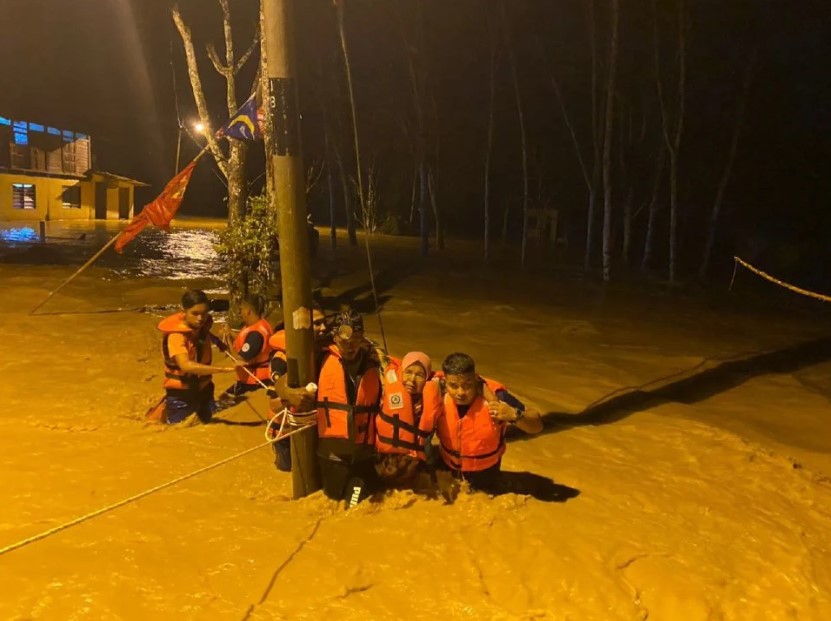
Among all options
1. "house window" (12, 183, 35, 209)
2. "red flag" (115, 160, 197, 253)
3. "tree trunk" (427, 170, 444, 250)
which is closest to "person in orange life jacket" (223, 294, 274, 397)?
"red flag" (115, 160, 197, 253)

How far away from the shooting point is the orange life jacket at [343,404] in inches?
195

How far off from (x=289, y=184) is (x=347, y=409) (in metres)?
1.68

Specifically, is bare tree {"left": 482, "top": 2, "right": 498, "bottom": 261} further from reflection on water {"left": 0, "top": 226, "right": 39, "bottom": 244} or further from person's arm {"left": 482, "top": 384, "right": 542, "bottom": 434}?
person's arm {"left": 482, "top": 384, "right": 542, "bottom": 434}

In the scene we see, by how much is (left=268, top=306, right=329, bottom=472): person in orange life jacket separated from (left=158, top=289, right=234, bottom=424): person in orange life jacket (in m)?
0.95

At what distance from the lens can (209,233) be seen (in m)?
36.6

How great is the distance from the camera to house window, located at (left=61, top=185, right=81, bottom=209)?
4156 centimetres

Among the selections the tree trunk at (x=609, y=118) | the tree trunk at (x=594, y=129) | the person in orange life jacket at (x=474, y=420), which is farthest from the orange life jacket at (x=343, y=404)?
the tree trunk at (x=594, y=129)

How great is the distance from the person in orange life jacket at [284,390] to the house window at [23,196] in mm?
38118

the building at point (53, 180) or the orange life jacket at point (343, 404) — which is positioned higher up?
the building at point (53, 180)

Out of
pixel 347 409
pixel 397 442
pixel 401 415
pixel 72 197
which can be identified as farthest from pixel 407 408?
pixel 72 197

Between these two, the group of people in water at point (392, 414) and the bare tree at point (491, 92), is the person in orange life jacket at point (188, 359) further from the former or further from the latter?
the bare tree at point (491, 92)

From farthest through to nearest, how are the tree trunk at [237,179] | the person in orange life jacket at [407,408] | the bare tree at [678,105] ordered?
the bare tree at [678,105] < the tree trunk at [237,179] < the person in orange life jacket at [407,408]

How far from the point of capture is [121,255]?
24203 millimetres

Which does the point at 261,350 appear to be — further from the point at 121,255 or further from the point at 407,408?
the point at 121,255
